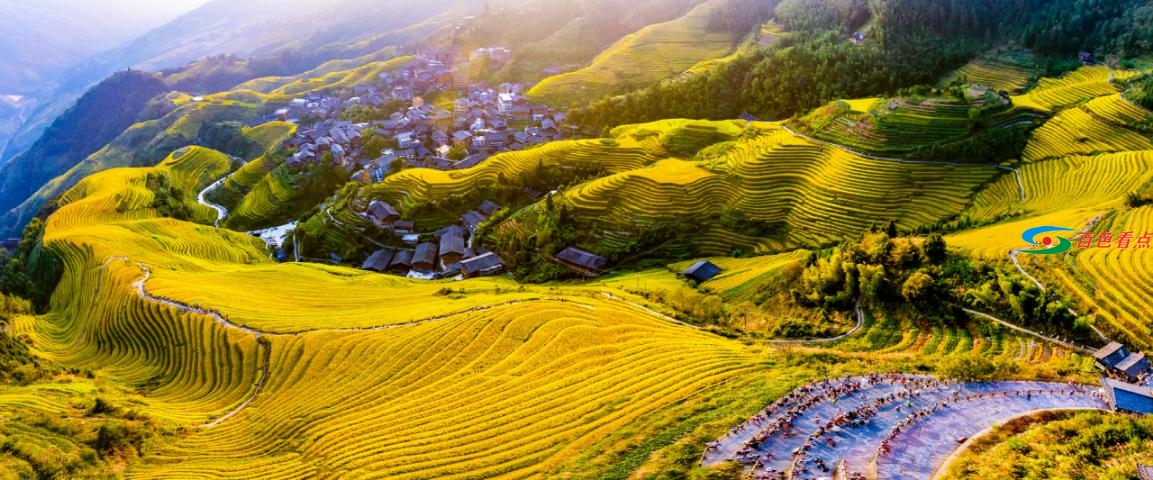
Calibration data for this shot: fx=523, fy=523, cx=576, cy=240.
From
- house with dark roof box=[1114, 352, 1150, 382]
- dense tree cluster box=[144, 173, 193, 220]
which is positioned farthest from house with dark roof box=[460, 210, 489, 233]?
house with dark roof box=[1114, 352, 1150, 382]

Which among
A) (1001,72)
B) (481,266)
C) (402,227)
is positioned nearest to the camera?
(481,266)

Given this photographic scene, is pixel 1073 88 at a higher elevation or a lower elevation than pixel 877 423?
higher

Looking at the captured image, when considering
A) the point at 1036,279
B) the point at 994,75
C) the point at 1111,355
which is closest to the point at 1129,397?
the point at 1111,355

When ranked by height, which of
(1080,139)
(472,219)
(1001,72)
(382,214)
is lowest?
(472,219)

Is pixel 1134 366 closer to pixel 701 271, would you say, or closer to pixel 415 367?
pixel 701 271

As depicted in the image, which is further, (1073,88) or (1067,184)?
(1073,88)

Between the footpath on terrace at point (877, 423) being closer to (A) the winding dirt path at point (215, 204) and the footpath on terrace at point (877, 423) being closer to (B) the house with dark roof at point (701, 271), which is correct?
(B) the house with dark roof at point (701, 271)

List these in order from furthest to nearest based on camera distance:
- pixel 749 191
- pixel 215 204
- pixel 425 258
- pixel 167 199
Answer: pixel 215 204
pixel 167 199
pixel 425 258
pixel 749 191

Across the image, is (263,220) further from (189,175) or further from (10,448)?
(10,448)
